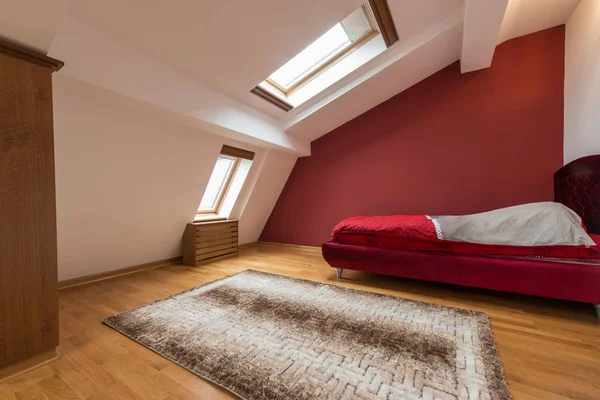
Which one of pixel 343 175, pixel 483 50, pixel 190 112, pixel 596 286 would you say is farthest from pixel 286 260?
pixel 483 50

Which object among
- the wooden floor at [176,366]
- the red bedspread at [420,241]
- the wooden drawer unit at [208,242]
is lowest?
the wooden floor at [176,366]

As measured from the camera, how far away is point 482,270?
2154mm

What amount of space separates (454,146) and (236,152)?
112 inches

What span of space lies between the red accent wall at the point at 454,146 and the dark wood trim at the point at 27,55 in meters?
3.27

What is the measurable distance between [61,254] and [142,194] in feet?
2.84

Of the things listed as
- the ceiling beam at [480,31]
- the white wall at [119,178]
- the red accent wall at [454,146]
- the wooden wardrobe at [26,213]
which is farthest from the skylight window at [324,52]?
the wooden wardrobe at [26,213]

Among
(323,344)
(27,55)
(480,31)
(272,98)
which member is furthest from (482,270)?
(27,55)

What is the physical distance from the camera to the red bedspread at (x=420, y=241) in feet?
6.35

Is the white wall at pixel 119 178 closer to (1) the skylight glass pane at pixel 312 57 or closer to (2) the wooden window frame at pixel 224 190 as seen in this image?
(2) the wooden window frame at pixel 224 190

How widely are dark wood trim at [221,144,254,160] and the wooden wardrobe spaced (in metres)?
1.85

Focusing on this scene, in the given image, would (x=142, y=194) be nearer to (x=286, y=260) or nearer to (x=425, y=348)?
(x=286, y=260)

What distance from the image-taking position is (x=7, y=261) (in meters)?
1.26

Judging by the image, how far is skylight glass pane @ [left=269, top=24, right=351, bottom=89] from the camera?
8.96ft

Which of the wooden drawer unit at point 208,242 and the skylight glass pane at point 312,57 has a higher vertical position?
the skylight glass pane at point 312,57
